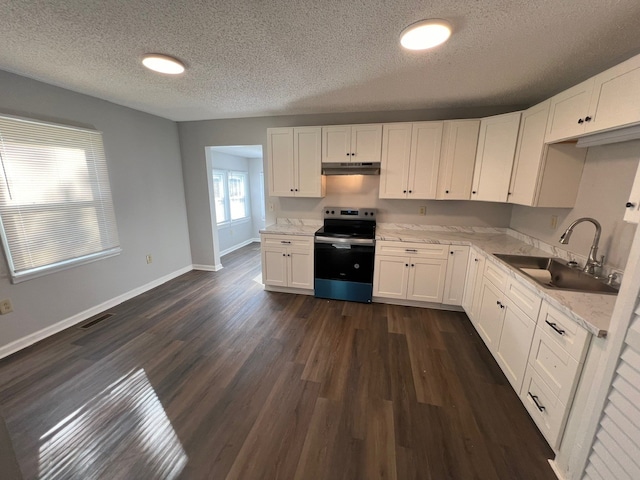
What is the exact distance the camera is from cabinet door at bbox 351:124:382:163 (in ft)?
10.1

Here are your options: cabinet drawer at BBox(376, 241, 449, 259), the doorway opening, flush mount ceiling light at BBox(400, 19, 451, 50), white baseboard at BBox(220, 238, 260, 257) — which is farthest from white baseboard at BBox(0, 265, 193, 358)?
flush mount ceiling light at BBox(400, 19, 451, 50)

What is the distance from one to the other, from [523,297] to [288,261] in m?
2.53

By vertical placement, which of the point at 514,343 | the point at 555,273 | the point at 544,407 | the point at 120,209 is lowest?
the point at 544,407

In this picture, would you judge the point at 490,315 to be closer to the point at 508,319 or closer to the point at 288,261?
the point at 508,319

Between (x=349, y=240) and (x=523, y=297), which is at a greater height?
(x=349, y=240)

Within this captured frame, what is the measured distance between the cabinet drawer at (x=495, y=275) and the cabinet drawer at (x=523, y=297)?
7cm

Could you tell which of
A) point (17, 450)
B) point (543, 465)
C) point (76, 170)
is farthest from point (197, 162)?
point (543, 465)

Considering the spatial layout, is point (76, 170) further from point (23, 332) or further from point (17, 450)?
point (17, 450)

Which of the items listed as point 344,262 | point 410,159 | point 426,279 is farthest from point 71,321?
point 410,159

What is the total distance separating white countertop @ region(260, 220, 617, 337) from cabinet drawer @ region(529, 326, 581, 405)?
0.24 m

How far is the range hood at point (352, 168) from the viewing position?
3.13 m

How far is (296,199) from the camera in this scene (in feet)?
12.5

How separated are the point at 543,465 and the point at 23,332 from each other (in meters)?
4.23

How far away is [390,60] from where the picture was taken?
1.91 meters
